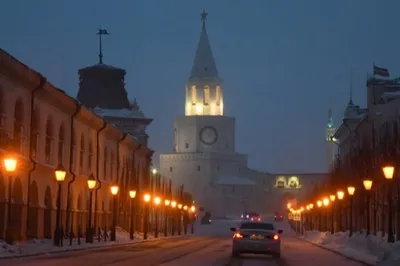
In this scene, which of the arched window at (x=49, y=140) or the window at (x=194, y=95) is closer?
the arched window at (x=49, y=140)

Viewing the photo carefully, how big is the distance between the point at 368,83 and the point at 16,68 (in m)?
58.2

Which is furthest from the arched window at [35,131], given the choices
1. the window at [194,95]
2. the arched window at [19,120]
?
the window at [194,95]

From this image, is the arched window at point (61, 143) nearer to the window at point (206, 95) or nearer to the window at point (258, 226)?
the window at point (258, 226)

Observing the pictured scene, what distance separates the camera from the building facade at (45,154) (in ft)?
129

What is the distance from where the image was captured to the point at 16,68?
129ft

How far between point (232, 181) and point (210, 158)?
6217mm

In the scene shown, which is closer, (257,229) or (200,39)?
(257,229)

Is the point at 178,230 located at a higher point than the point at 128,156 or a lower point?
lower

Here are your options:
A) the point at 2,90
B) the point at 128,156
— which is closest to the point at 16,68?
the point at 2,90

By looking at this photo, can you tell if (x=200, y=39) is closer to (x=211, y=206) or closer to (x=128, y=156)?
(x=211, y=206)

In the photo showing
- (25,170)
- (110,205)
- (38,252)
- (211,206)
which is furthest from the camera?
(211,206)

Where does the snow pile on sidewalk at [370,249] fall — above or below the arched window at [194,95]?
below

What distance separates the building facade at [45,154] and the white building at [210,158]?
329 feet

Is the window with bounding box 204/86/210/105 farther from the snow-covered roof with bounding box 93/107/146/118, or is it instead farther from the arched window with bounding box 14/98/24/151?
the arched window with bounding box 14/98/24/151
